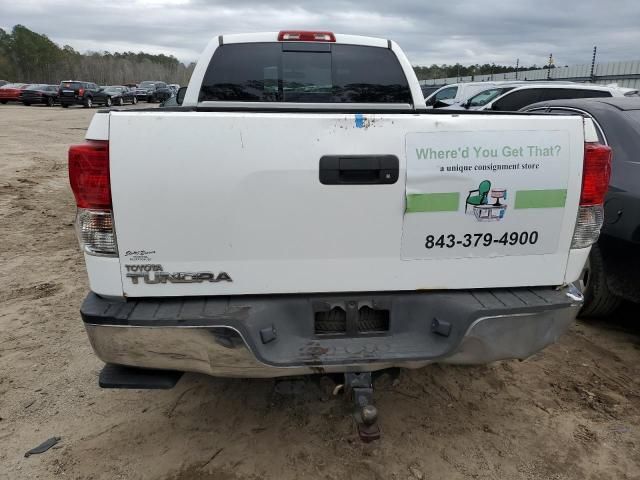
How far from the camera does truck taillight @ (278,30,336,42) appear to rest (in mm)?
4234

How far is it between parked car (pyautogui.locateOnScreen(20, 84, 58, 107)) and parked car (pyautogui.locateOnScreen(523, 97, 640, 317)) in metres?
38.0

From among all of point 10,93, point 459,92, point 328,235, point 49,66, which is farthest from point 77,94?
point 49,66

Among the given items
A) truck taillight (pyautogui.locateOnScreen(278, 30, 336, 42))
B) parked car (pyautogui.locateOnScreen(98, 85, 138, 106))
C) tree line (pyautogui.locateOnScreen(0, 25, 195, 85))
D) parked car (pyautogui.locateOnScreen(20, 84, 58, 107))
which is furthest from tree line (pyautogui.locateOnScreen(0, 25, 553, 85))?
truck taillight (pyautogui.locateOnScreen(278, 30, 336, 42))

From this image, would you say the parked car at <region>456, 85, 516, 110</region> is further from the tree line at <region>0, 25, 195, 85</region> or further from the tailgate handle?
the tree line at <region>0, 25, 195, 85</region>

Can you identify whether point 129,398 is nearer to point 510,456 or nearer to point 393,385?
point 393,385

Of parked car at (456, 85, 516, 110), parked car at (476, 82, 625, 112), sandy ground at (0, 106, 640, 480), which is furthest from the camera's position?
parked car at (456, 85, 516, 110)

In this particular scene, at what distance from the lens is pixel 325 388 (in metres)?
3.15

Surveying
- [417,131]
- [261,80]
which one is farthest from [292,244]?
[261,80]

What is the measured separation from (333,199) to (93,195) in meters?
0.98

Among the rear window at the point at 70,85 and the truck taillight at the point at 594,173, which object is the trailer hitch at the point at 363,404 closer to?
the truck taillight at the point at 594,173

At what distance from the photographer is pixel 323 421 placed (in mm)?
2957

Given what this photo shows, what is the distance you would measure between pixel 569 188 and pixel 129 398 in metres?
2.78

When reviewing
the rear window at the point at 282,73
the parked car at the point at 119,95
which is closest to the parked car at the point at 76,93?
the parked car at the point at 119,95

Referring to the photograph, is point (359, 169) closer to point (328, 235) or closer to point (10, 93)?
point (328, 235)
